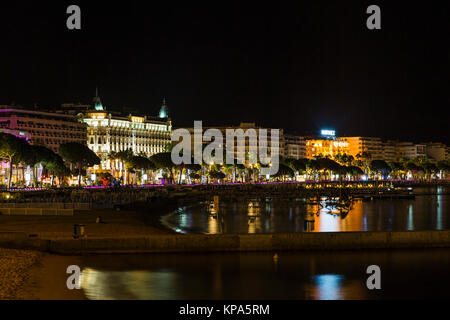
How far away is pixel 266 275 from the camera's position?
106 feet

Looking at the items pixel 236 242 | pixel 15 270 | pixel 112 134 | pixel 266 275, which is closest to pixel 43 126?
pixel 112 134

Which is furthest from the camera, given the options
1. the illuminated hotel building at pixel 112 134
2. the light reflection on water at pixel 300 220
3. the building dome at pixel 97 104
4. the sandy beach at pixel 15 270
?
the building dome at pixel 97 104

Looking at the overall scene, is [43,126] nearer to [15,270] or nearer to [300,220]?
[300,220]

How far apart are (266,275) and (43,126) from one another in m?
123

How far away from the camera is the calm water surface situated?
29047 millimetres

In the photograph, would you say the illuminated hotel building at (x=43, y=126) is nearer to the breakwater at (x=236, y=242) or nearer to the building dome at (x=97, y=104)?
the building dome at (x=97, y=104)

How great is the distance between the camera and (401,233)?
39531 millimetres

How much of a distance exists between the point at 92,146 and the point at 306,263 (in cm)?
14730

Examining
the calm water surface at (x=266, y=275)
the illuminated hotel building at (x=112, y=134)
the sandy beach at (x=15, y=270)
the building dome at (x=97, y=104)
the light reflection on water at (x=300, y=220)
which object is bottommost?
the light reflection on water at (x=300, y=220)

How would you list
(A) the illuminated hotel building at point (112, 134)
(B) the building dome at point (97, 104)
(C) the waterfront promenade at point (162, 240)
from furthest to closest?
(B) the building dome at point (97, 104)
(A) the illuminated hotel building at point (112, 134)
(C) the waterfront promenade at point (162, 240)

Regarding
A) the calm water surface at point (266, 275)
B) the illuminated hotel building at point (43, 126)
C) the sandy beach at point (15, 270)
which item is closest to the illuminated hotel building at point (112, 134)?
the illuminated hotel building at point (43, 126)

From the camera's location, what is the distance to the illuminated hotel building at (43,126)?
139 metres

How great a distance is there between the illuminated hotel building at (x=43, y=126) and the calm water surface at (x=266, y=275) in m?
102

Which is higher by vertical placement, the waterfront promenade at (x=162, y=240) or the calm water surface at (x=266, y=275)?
the waterfront promenade at (x=162, y=240)
